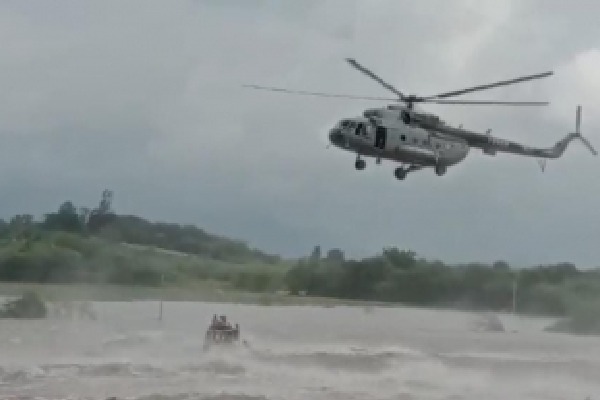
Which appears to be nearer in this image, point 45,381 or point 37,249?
point 45,381

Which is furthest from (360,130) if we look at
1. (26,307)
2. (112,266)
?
(26,307)

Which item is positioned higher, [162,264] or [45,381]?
[162,264]

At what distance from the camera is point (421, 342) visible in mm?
71000

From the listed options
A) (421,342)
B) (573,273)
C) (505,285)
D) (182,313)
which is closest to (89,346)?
(182,313)

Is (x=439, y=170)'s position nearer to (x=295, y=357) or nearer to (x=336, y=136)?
(x=336, y=136)

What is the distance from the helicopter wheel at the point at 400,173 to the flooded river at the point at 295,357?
788 cm

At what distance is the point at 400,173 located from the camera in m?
41.7

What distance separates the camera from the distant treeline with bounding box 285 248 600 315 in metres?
74.0

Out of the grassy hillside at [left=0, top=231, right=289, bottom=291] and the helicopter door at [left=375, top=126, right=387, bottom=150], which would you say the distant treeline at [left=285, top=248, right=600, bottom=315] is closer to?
the grassy hillside at [left=0, top=231, right=289, bottom=291]

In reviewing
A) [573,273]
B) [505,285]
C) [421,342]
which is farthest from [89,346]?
[573,273]

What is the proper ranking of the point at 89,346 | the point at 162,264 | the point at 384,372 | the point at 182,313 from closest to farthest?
the point at 384,372
the point at 89,346
the point at 162,264
the point at 182,313

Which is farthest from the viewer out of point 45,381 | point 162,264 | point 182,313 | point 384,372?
point 182,313

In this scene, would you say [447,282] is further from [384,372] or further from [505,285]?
[384,372]

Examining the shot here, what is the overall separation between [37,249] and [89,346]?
927cm
